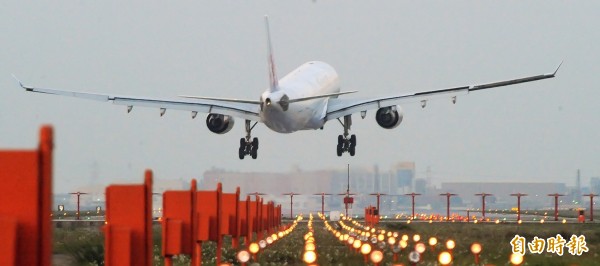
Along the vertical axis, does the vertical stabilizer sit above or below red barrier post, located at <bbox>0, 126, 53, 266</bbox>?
above

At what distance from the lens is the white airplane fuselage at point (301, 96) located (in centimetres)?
6531

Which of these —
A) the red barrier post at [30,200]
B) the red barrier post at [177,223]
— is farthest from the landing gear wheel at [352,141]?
the red barrier post at [30,200]

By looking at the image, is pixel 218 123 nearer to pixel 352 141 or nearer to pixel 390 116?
pixel 352 141

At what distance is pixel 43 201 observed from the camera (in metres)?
8.57

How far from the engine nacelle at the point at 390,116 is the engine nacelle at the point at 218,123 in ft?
32.4

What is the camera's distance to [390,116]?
7175cm

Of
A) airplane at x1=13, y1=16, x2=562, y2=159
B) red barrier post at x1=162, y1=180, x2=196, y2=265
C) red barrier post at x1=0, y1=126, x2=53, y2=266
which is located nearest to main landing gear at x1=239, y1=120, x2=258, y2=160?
airplane at x1=13, y1=16, x2=562, y2=159

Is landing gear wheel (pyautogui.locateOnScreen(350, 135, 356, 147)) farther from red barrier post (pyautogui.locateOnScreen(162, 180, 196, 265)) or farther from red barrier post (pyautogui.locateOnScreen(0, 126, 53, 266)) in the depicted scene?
red barrier post (pyautogui.locateOnScreen(0, 126, 53, 266))

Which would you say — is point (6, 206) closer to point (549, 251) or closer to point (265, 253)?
point (265, 253)

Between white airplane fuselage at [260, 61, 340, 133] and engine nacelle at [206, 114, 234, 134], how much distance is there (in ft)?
14.8

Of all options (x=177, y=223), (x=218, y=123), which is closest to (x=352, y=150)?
(x=218, y=123)

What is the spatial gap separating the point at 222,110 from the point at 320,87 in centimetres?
678

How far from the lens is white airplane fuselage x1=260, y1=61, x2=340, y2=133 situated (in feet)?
214

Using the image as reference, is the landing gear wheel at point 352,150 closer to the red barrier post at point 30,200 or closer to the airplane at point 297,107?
the airplane at point 297,107
